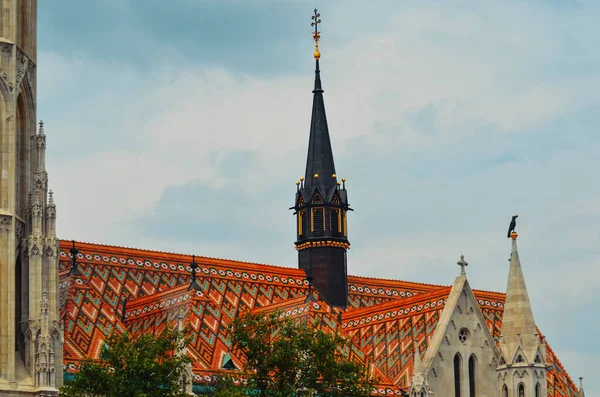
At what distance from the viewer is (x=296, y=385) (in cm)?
6644

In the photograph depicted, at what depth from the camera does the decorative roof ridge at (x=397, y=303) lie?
84.5 m

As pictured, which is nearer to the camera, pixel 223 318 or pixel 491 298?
pixel 223 318

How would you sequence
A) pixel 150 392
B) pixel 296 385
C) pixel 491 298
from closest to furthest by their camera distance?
pixel 150 392
pixel 296 385
pixel 491 298

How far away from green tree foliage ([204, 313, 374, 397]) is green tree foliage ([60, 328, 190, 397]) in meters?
3.39

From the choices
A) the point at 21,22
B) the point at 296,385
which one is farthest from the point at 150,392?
the point at 21,22

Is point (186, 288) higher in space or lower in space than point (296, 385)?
higher

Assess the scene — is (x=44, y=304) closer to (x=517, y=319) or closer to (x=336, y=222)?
(x=517, y=319)

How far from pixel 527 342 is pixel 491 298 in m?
13.0

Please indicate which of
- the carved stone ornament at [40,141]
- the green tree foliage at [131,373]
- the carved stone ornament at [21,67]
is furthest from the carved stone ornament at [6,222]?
the green tree foliage at [131,373]

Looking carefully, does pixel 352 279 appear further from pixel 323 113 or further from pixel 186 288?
pixel 186 288

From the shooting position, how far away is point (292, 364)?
66188 mm

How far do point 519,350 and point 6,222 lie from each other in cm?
2615

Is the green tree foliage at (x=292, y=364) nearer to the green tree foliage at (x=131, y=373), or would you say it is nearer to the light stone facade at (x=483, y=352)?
the green tree foliage at (x=131, y=373)

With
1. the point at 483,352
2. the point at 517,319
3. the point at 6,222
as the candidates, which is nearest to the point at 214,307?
the point at 483,352
